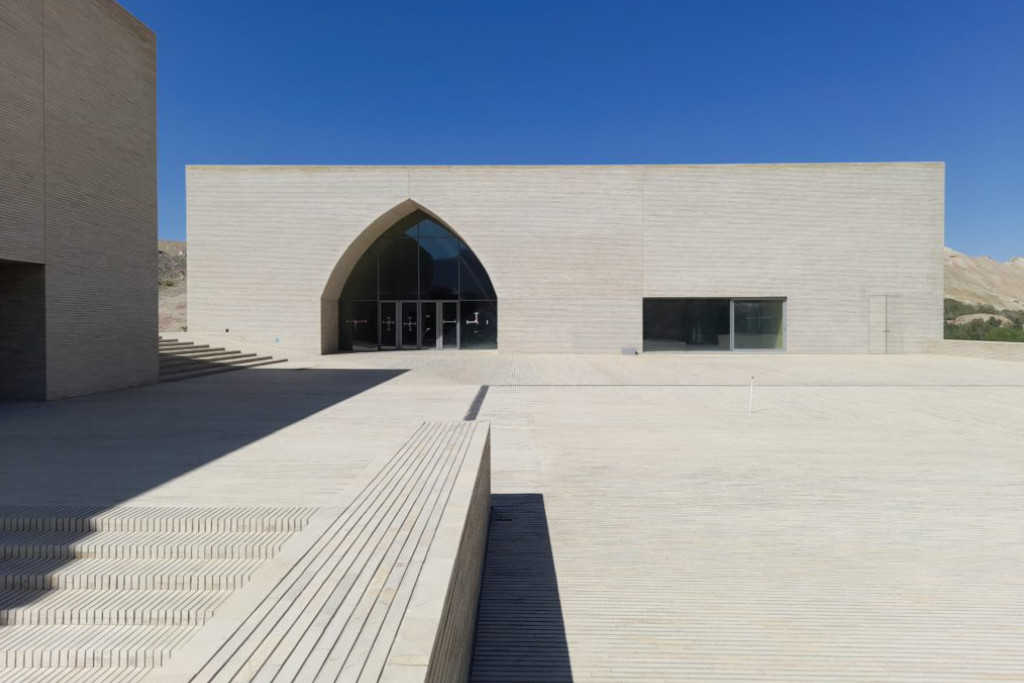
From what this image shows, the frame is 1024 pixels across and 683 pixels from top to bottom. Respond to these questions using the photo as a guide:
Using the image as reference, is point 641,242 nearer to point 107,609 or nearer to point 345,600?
point 107,609

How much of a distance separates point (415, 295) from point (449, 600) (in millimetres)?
25273

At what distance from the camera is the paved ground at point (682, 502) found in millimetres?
3527

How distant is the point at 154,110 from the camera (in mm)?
14094

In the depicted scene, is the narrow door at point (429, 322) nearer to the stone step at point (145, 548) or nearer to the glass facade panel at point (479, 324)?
the glass facade panel at point (479, 324)

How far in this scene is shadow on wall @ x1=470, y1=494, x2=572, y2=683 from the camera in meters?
3.37

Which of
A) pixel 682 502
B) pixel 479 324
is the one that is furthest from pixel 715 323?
pixel 682 502

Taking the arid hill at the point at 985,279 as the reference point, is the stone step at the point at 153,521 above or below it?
below

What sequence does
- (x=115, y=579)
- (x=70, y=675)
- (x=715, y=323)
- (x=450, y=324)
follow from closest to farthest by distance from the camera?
(x=70, y=675) < (x=115, y=579) < (x=715, y=323) < (x=450, y=324)

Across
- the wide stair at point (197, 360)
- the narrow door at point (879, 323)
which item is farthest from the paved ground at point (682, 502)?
the narrow door at point (879, 323)

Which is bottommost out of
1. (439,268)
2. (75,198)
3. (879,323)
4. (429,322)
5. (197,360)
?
(197,360)

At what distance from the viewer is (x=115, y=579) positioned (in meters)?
3.81

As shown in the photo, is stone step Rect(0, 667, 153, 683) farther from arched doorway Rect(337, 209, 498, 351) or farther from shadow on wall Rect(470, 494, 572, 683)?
arched doorway Rect(337, 209, 498, 351)

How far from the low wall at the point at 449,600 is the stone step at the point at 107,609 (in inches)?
59.2

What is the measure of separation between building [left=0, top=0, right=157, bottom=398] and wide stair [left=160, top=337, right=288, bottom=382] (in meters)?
1.96
